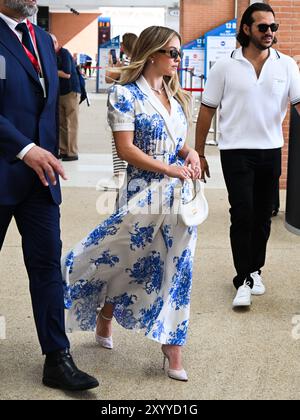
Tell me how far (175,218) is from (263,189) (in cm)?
157

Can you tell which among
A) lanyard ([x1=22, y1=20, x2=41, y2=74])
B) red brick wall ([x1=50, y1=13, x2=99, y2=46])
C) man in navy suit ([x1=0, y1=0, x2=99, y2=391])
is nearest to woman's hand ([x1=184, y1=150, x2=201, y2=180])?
man in navy suit ([x1=0, y1=0, x2=99, y2=391])

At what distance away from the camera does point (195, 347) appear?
423cm

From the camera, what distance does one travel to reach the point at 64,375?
3.50m

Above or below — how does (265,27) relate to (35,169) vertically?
above

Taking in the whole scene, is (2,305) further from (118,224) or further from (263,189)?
(263,189)

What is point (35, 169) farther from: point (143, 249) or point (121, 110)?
point (143, 249)

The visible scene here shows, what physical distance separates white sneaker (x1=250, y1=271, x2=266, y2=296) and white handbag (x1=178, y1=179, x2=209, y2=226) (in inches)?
65.1

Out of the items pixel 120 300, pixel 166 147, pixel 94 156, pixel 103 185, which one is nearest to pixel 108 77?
pixel 166 147

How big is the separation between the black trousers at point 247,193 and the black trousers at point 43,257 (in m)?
1.75

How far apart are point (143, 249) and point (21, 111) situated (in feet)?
3.04

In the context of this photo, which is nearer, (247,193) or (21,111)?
(21,111)

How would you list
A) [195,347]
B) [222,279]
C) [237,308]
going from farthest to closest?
1. [222,279]
2. [237,308]
3. [195,347]

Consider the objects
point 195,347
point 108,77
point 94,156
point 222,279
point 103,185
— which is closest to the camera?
point 195,347

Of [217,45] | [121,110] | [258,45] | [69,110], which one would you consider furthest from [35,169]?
[217,45]
